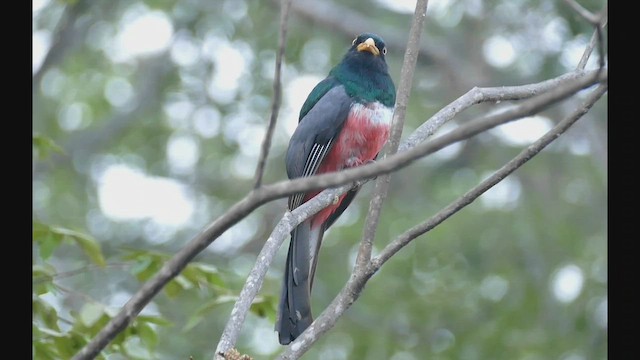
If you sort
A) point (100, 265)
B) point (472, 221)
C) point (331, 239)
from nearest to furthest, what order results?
1. point (100, 265)
2. point (472, 221)
3. point (331, 239)

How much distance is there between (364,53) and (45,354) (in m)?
2.55

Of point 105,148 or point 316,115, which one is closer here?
point 316,115

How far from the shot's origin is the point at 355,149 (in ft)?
16.3

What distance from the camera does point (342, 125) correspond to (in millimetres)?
4953

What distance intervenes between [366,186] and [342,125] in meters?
5.06

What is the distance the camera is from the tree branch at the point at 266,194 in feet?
6.63

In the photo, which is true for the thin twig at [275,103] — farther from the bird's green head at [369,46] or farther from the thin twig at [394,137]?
the bird's green head at [369,46]

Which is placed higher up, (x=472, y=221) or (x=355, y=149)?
(x=472, y=221)

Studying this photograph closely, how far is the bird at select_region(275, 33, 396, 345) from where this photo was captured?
15.3ft

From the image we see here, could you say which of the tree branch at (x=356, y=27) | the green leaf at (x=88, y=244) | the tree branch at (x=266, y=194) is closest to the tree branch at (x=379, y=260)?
the tree branch at (x=266, y=194)

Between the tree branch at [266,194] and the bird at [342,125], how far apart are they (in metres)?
2.31

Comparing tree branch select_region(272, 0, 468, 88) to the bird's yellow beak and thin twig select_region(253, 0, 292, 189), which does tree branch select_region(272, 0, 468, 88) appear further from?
thin twig select_region(253, 0, 292, 189)
